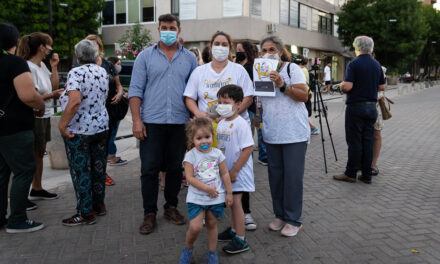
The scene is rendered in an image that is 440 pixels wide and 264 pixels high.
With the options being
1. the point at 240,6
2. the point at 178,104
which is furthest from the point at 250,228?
the point at 240,6

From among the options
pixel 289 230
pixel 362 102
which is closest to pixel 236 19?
pixel 362 102

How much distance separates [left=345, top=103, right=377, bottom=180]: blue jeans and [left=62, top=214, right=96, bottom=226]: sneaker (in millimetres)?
3774

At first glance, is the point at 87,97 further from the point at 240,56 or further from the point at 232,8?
the point at 232,8

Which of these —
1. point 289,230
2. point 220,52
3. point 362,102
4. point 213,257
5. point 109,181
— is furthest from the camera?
point 109,181

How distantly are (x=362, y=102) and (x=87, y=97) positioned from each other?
379 cm

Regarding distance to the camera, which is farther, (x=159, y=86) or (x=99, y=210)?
(x=99, y=210)

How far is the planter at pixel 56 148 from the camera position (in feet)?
22.5

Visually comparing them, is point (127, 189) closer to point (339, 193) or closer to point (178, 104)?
point (178, 104)

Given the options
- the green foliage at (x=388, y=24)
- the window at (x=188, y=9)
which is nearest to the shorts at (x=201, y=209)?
the window at (x=188, y=9)

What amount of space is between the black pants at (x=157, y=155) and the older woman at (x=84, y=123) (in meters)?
0.57

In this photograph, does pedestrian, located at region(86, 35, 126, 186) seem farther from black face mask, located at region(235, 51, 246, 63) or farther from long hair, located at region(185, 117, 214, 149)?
long hair, located at region(185, 117, 214, 149)

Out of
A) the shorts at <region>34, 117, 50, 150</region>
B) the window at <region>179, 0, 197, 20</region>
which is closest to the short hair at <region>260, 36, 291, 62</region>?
the shorts at <region>34, 117, 50, 150</region>

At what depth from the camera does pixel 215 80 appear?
4.07 metres

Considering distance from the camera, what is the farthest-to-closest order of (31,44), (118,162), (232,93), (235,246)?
(118,162) < (31,44) < (235,246) < (232,93)
